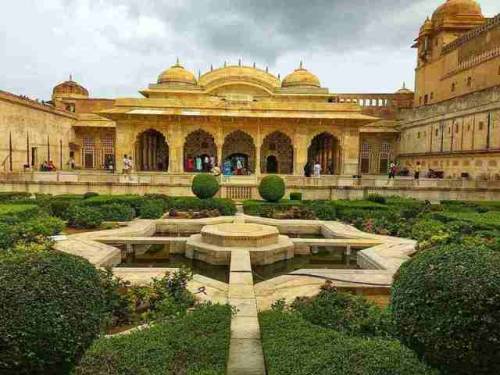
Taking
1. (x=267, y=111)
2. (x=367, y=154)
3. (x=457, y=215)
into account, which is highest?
(x=267, y=111)

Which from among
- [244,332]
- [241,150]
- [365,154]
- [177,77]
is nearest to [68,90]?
[177,77]

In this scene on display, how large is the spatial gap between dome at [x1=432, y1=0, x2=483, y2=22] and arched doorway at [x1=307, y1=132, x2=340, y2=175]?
13.1m

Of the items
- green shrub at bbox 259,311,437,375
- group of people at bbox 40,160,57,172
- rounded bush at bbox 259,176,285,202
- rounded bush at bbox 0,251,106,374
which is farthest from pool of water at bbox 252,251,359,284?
group of people at bbox 40,160,57,172

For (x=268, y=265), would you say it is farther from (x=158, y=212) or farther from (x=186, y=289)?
(x=158, y=212)

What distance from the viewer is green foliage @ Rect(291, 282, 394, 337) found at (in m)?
4.66

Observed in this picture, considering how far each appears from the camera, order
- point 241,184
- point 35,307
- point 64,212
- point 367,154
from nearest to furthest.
→ point 35,307, point 64,212, point 241,184, point 367,154

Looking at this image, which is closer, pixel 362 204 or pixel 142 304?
pixel 142 304

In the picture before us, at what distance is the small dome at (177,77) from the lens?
31156 mm

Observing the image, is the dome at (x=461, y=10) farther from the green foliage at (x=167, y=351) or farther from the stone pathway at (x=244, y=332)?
the green foliage at (x=167, y=351)

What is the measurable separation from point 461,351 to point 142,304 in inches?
169

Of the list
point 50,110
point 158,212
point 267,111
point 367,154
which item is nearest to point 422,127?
point 367,154

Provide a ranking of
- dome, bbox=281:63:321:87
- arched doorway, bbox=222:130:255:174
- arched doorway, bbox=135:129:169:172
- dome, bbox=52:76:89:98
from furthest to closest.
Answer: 1. dome, bbox=52:76:89:98
2. dome, bbox=281:63:321:87
3. arched doorway, bbox=222:130:255:174
4. arched doorway, bbox=135:129:169:172

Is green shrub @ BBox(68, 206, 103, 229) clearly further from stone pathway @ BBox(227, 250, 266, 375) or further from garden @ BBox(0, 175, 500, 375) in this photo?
stone pathway @ BBox(227, 250, 266, 375)

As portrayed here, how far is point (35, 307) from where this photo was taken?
8.55 feet
